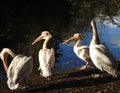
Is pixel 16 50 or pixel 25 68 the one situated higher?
pixel 25 68

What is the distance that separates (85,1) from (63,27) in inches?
523

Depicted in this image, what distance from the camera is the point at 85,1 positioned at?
43281 millimetres

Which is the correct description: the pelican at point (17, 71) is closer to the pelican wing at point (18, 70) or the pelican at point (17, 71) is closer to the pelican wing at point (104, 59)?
the pelican wing at point (18, 70)

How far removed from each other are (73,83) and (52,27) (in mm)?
18294

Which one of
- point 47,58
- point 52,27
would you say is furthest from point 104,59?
point 52,27

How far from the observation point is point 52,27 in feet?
99.7

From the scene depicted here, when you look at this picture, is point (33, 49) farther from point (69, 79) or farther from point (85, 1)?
point (85, 1)

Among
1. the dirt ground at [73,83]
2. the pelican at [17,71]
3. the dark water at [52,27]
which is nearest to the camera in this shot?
the dirt ground at [73,83]

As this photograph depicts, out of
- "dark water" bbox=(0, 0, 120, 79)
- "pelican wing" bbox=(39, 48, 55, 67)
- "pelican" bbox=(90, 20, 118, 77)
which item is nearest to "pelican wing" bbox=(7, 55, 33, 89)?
"pelican wing" bbox=(39, 48, 55, 67)

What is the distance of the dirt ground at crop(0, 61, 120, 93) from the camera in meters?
11.6

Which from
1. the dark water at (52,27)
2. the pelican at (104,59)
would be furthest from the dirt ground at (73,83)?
the dark water at (52,27)

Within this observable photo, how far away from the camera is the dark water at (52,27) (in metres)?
21.0

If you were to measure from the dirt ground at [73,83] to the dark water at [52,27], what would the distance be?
144 inches

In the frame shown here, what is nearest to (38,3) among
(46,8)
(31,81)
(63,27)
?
(46,8)
